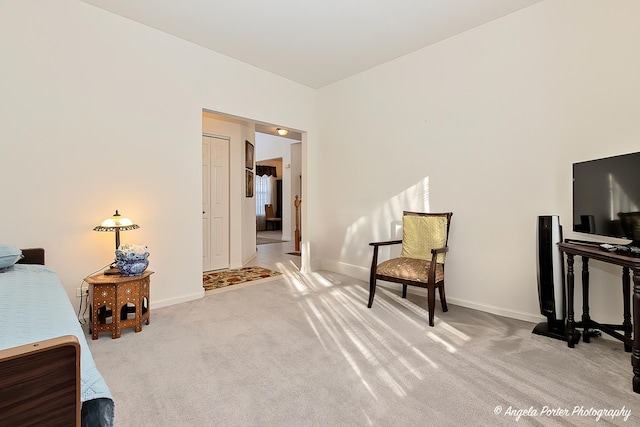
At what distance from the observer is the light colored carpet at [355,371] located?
158cm

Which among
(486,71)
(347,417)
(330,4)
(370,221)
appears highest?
(330,4)

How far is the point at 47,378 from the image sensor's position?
2.64ft

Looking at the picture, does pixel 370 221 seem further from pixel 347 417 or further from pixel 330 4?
pixel 347 417

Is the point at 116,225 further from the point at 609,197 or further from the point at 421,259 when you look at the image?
the point at 609,197

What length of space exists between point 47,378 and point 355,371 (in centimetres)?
159

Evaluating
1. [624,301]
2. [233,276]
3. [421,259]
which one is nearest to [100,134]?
[233,276]

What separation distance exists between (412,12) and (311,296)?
3016 mm

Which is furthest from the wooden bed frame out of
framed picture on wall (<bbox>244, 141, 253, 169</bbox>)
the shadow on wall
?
framed picture on wall (<bbox>244, 141, 253, 169</bbox>)

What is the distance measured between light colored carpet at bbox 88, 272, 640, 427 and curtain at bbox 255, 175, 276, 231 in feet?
30.1

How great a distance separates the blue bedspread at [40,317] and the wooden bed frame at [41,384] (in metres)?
0.06

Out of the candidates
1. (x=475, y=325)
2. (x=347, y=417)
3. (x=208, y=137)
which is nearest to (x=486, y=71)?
(x=475, y=325)

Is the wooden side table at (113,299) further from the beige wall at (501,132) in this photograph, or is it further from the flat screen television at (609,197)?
the flat screen television at (609,197)

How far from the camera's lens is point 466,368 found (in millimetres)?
2006

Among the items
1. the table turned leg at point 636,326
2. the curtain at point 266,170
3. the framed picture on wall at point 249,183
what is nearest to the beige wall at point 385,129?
the table turned leg at point 636,326
